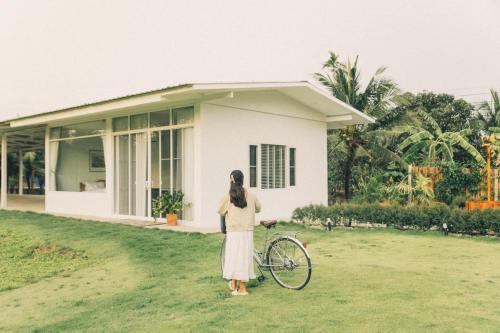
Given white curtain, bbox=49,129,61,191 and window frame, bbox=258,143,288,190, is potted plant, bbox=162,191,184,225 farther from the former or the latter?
white curtain, bbox=49,129,61,191

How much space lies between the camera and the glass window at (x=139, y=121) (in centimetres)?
1300

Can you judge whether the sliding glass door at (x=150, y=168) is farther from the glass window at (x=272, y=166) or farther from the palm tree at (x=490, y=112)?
the palm tree at (x=490, y=112)

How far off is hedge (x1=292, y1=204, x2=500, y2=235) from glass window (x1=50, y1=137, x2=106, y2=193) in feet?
20.2

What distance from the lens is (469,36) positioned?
25.0 meters

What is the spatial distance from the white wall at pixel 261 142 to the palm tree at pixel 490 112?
1438 centimetres

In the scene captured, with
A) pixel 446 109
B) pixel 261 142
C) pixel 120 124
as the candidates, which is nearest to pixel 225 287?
pixel 261 142

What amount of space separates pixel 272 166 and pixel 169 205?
326 cm

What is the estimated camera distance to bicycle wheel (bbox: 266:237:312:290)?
19.0 ft

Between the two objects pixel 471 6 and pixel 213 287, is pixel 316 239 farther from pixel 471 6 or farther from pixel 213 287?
pixel 471 6

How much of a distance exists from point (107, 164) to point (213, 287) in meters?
8.77

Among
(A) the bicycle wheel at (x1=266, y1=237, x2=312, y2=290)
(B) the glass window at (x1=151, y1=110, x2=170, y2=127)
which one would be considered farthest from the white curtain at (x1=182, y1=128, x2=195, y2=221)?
(A) the bicycle wheel at (x1=266, y1=237, x2=312, y2=290)

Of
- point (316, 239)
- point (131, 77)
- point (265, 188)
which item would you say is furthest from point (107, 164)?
point (131, 77)

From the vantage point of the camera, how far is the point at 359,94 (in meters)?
20.0

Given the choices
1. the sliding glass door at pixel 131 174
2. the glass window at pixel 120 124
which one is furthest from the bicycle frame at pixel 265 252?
the glass window at pixel 120 124
